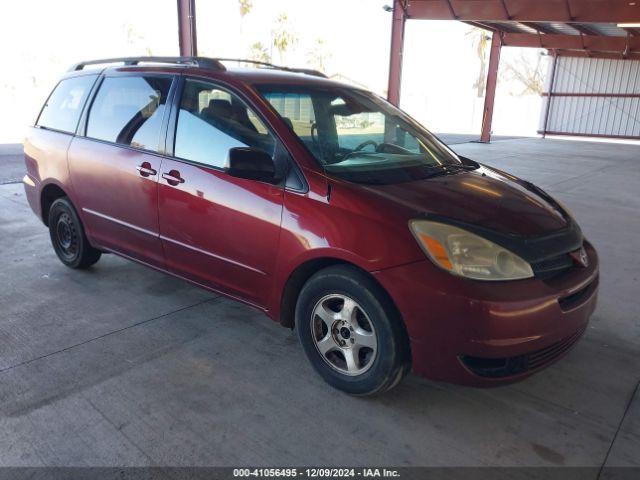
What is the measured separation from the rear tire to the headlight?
3.04m

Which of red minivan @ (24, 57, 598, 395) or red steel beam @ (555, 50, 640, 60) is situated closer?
red minivan @ (24, 57, 598, 395)

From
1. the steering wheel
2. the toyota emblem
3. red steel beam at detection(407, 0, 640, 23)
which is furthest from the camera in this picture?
red steel beam at detection(407, 0, 640, 23)

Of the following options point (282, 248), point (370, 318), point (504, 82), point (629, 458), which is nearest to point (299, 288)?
point (282, 248)

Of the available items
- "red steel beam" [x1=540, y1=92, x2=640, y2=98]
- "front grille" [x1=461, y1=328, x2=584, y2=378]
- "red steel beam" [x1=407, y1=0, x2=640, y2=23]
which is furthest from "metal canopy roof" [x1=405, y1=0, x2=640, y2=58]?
"front grille" [x1=461, y1=328, x2=584, y2=378]

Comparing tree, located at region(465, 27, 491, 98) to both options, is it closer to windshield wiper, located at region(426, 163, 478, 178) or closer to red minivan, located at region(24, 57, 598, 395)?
windshield wiper, located at region(426, 163, 478, 178)

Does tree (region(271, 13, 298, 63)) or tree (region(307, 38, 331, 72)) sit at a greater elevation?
tree (region(271, 13, 298, 63))

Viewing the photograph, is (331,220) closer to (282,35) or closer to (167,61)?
(167,61)

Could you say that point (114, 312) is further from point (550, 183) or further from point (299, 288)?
point (550, 183)

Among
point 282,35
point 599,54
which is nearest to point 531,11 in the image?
point 599,54

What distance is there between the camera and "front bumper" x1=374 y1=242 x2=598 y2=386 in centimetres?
232

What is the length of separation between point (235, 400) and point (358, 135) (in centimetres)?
191

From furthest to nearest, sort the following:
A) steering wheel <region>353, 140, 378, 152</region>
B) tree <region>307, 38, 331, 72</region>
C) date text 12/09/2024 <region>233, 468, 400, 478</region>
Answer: tree <region>307, 38, 331, 72</region> < steering wheel <region>353, 140, 378, 152</region> < date text 12/09/2024 <region>233, 468, 400, 478</region>

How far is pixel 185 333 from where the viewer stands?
3.46m

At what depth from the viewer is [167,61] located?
3721 millimetres
